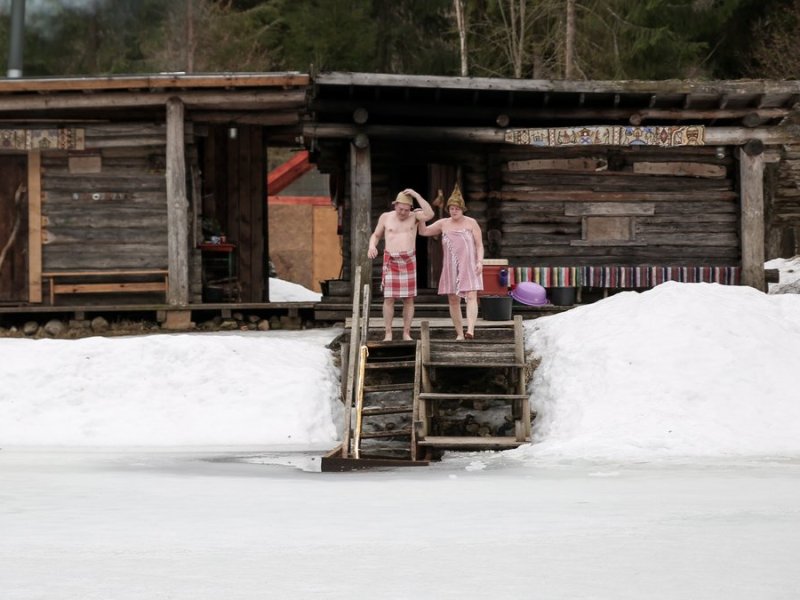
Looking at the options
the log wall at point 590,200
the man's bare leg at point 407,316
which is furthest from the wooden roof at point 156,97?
the man's bare leg at point 407,316

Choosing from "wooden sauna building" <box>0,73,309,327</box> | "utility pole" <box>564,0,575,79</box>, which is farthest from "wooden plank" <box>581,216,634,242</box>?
"utility pole" <box>564,0,575,79</box>

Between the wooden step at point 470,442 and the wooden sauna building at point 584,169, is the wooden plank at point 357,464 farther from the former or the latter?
the wooden sauna building at point 584,169

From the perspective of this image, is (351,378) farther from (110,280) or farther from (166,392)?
(110,280)

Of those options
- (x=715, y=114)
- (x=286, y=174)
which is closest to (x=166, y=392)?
(x=715, y=114)

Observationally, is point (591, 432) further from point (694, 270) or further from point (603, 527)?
point (694, 270)

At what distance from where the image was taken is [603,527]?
7586 millimetres

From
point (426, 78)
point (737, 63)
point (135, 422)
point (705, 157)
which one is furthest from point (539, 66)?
point (135, 422)

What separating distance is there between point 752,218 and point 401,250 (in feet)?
24.4

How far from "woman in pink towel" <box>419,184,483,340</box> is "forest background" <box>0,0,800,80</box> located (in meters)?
16.2

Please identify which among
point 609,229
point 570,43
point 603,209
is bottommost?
point 609,229

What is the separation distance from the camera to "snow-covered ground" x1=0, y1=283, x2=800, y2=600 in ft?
20.7

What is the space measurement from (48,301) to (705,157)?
32.9ft

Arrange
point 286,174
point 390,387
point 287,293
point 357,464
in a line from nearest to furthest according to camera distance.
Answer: point 357,464 → point 390,387 → point 287,293 → point 286,174

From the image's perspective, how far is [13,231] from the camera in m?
19.6
